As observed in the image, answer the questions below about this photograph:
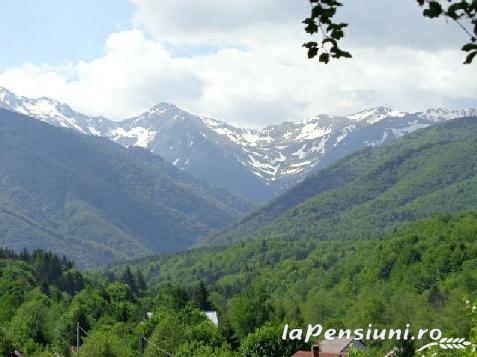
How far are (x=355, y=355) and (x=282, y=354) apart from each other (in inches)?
1973

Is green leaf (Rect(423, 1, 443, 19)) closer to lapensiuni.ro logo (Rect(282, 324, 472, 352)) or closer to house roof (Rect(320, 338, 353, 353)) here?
lapensiuni.ro logo (Rect(282, 324, 472, 352))

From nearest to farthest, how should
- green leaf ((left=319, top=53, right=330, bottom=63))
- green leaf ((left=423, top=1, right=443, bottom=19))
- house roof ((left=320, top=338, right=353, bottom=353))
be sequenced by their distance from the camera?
green leaf ((left=423, top=1, right=443, bottom=19)) → green leaf ((left=319, top=53, right=330, bottom=63)) → house roof ((left=320, top=338, right=353, bottom=353))

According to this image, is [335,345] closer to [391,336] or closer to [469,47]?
[391,336]

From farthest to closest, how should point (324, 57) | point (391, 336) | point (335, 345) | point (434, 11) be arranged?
point (335, 345) → point (391, 336) → point (324, 57) → point (434, 11)

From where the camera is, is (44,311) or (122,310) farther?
(122,310)

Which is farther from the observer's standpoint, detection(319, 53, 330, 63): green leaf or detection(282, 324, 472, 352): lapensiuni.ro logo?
detection(282, 324, 472, 352): lapensiuni.ro logo

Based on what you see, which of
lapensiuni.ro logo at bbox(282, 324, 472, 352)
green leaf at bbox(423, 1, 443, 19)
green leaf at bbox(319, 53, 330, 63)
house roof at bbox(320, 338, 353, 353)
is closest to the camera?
green leaf at bbox(423, 1, 443, 19)

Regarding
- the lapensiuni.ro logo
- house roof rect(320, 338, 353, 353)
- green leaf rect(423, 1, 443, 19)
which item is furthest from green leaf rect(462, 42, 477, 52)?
house roof rect(320, 338, 353, 353)

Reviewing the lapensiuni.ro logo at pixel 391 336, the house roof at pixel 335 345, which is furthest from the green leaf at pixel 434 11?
the house roof at pixel 335 345

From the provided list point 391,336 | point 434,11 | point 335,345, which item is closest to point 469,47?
point 434,11

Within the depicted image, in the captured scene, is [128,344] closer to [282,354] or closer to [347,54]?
[282,354]

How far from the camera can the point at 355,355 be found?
195 ft

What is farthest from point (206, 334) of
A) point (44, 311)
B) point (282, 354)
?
point (44, 311)

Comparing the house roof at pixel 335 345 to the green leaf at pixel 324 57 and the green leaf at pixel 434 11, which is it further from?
the green leaf at pixel 434 11
